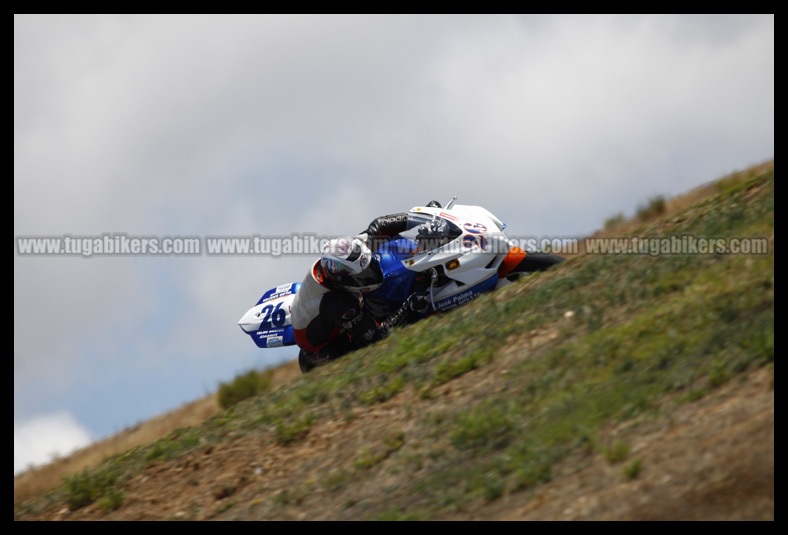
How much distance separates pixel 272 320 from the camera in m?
12.1

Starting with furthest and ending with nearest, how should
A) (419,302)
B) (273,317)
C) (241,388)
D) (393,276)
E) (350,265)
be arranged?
(241,388)
(273,317)
(393,276)
(419,302)
(350,265)

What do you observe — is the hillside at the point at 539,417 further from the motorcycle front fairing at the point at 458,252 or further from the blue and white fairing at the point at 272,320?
the blue and white fairing at the point at 272,320

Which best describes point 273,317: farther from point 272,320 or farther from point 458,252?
point 458,252

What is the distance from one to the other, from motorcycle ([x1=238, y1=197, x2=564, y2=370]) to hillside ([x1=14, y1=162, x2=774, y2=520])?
2.15ft

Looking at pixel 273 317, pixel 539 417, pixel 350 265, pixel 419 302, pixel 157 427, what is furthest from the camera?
pixel 157 427

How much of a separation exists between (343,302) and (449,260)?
5.03 feet

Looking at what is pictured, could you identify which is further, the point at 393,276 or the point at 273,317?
the point at 273,317

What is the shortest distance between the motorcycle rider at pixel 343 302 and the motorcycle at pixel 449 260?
0.47 ft

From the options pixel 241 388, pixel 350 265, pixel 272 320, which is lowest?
pixel 241 388

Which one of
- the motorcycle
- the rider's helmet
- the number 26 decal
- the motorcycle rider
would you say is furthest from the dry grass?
the motorcycle

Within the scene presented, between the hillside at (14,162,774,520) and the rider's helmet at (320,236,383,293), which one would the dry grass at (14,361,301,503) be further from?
the hillside at (14,162,774,520)

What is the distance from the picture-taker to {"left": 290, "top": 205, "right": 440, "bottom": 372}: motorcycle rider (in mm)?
10984

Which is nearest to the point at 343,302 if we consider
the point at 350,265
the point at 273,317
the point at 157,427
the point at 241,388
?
the point at 350,265
